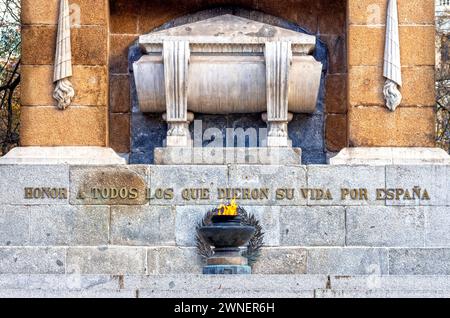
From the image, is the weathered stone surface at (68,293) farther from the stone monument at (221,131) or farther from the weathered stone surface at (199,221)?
the weathered stone surface at (199,221)

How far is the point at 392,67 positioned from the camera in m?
24.8

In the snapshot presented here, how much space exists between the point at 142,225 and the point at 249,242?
1.70 metres

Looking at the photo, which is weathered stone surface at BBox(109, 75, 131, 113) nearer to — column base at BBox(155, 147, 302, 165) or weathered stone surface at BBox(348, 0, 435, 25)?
column base at BBox(155, 147, 302, 165)

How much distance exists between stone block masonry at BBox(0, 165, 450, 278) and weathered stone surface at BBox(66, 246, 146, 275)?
0.05 ft

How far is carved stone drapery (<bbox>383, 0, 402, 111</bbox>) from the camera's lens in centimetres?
2475

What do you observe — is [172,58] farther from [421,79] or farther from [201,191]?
[421,79]

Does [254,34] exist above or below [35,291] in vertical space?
above

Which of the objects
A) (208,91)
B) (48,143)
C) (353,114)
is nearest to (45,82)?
(48,143)

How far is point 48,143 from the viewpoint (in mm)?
24578

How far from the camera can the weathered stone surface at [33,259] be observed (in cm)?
2338

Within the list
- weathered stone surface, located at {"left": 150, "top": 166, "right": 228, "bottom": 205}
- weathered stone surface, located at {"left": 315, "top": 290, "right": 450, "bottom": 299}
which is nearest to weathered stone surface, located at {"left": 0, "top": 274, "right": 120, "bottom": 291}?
weathered stone surface, located at {"left": 150, "top": 166, "right": 228, "bottom": 205}

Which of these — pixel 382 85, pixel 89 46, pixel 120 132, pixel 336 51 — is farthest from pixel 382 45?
pixel 89 46

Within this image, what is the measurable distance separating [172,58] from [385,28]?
11.5ft

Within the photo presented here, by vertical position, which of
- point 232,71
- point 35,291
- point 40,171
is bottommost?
point 35,291
